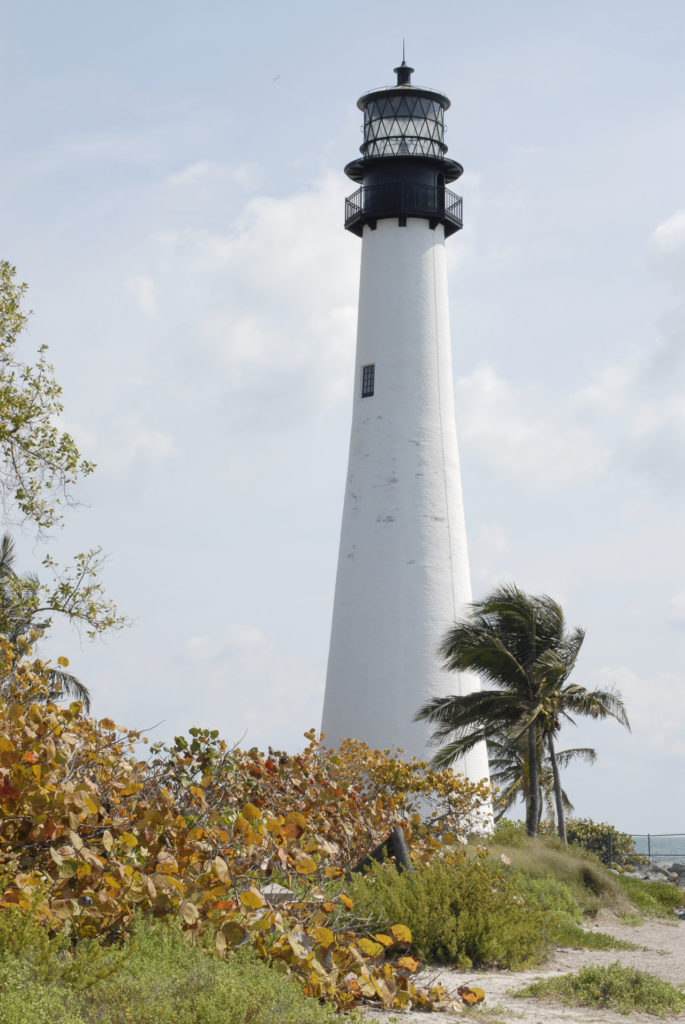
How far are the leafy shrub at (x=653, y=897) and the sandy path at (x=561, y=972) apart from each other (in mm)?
2512

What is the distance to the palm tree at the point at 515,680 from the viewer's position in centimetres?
2316

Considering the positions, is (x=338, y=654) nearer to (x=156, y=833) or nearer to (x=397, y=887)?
(x=397, y=887)

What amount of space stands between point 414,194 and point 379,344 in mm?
3913

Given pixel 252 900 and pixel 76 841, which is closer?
pixel 76 841

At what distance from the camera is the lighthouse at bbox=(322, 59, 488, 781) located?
80.2 feet

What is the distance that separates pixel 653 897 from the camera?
19.8 m

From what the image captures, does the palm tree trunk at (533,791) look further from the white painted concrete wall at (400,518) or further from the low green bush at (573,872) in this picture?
the low green bush at (573,872)

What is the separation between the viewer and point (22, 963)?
5922 millimetres

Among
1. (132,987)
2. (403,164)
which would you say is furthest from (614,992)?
(403,164)

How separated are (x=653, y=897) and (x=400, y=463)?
10.4 m

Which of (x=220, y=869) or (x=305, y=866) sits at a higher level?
(x=305, y=866)

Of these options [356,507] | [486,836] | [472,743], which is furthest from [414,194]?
[486,836]

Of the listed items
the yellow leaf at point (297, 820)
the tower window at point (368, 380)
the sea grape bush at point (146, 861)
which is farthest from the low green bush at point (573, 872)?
the tower window at point (368, 380)

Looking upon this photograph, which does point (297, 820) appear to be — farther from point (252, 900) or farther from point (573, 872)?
point (573, 872)
